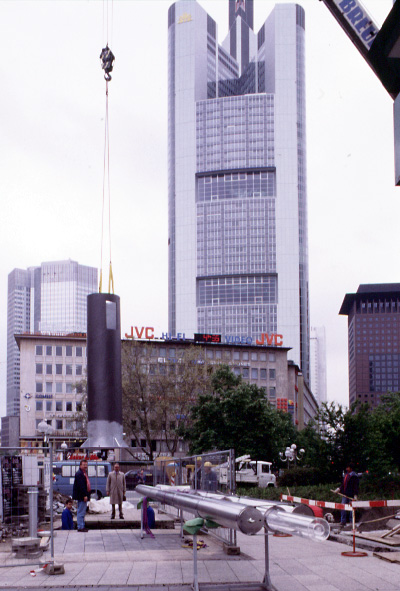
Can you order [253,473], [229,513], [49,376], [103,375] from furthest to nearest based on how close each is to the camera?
1. [49,376]
2. [253,473]
3. [103,375]
4. [229,513]

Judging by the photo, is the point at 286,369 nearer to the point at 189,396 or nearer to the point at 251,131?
the point at 189,396

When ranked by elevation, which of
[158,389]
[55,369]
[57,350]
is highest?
[57,350]

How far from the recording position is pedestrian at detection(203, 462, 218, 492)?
16.0 meters

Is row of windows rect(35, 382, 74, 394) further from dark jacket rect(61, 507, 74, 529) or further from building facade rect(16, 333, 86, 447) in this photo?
dark jacket rect(61, 507, 74, 529)

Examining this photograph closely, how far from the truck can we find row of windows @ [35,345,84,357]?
5213 centimetres

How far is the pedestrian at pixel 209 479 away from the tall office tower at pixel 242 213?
6507 inches

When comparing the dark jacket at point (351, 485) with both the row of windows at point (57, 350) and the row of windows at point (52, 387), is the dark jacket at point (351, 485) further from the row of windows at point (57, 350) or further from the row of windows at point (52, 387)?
the row of windows at point (57, 350)

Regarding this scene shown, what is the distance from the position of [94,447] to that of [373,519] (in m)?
8.03

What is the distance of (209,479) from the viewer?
1634 centimetres

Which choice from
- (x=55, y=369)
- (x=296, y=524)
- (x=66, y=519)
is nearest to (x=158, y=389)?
(x=55, y=369)

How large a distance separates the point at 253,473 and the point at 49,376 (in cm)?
5398

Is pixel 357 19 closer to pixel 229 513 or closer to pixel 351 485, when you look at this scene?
pixel 351 485

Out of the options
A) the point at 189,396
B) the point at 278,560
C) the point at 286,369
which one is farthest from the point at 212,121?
the point at 278,560

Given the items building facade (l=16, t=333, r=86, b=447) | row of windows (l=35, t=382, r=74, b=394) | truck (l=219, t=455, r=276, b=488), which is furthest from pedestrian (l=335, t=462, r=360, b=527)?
row of windows (l=35, t=382, r=74, b=394)
